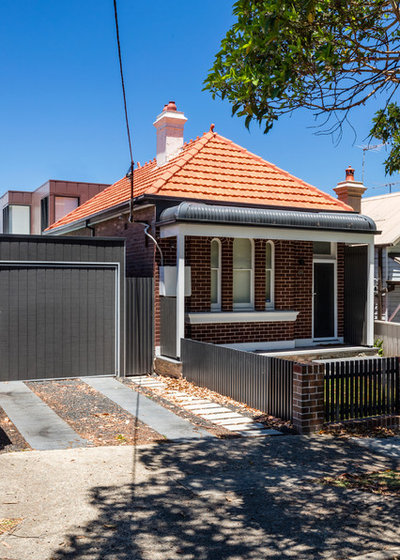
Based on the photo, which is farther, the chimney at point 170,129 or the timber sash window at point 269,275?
the chimney at point 170,129

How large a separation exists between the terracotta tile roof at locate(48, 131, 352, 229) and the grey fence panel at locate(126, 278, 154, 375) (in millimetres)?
2204

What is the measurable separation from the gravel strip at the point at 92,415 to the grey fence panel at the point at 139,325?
4.84ft

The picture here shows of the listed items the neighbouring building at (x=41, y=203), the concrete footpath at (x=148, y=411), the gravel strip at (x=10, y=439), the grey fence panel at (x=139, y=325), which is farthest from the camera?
the neighbouring building at (x=41, y=203)

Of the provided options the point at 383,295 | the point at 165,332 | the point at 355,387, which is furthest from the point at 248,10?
the point at 383,295

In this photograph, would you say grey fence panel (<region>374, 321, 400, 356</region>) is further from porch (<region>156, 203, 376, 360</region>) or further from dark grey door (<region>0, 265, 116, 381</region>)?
dark grey door (<region>0, 265, 116, 381</region>)

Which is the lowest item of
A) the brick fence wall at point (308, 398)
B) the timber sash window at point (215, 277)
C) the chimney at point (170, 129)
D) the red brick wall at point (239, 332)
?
the brick fence wall at point (308, 398)

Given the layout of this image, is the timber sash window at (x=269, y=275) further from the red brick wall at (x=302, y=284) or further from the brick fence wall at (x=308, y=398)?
the brick fence wall at (x=308, y=398)

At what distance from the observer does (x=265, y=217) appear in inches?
547

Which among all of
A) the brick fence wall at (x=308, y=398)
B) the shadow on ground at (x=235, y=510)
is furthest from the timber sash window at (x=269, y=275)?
the shadow on ground at (x=235, y=510)

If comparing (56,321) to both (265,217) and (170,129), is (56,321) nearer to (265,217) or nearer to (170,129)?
(265,217)

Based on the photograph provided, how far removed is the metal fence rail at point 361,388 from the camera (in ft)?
30.0

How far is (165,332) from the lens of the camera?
44.4 feet

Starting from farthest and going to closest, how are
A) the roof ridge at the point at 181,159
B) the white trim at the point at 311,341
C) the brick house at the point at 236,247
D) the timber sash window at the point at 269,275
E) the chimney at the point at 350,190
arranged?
1. the chimney at the point at 350,190
2. the white trim at the point at 311,341
3. the timber sash window at the point at 269,275
4. the roof ridge at the point at 181,159
5. the brick house at the point at 236,247

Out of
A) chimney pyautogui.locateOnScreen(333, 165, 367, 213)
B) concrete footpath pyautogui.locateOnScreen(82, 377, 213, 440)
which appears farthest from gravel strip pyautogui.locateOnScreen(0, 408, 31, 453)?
chimney pyautogui.locateOnScreen(333, 165, 367, 213)
